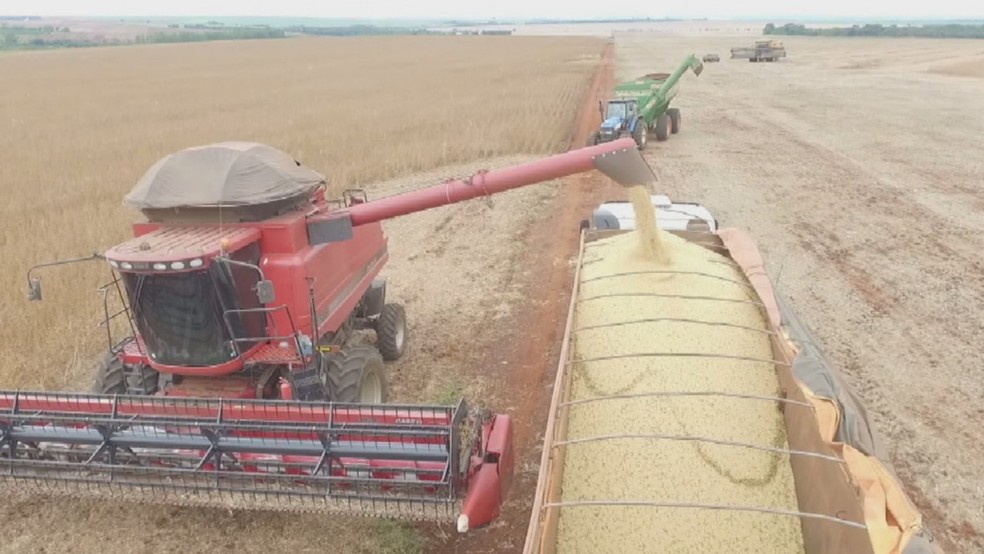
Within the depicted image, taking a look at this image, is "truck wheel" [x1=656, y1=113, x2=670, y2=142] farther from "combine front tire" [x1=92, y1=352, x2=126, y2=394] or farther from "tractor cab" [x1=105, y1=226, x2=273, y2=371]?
"combine front tire" [x1=92, y1=352, x2=126, y2=394]

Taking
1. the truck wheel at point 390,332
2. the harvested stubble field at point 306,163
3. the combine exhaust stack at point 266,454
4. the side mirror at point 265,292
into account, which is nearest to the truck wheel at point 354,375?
the combine exhaust stack at point 266,454

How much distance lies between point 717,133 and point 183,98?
19.6 metres

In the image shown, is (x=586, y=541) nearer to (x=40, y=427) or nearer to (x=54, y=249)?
(x=40, y=427)

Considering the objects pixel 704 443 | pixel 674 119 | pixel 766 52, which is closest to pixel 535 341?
pixel 704 443

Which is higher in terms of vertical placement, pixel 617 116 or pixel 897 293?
pixel 617 116

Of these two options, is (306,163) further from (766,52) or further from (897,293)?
(766,52)

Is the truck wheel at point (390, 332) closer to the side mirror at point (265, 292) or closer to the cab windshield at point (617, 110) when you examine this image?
the side mirror at point (265, 292)

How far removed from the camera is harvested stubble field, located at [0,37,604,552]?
476 centimetres

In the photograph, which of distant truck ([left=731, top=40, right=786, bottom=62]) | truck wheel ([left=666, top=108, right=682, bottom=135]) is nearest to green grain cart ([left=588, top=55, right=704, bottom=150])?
truck wheel ([left=666, top=108, right=682, bottom=135])

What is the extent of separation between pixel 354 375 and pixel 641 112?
533 inches

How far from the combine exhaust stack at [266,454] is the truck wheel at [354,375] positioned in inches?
26.5

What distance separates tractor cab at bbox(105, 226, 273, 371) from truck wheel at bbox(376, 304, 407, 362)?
6.57 ft

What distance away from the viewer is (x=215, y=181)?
4.87 m

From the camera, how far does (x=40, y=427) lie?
14.5ft
